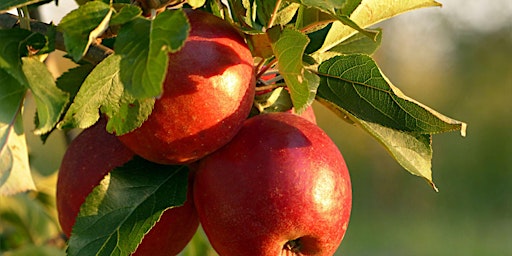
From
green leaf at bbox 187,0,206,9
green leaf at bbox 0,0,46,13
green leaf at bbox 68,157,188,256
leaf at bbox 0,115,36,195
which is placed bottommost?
green leaf at bbox 68,157,188,256

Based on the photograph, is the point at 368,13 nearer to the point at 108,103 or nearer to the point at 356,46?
the point at 356,46

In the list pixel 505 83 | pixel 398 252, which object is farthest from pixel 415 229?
pixel 505 83

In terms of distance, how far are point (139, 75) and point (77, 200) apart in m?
0.25

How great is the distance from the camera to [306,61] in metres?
0.72

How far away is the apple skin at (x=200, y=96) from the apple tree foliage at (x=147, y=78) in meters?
0.02

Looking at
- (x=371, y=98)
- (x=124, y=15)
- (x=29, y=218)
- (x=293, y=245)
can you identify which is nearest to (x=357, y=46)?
(x=371, y=98)

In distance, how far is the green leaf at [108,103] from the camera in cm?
58

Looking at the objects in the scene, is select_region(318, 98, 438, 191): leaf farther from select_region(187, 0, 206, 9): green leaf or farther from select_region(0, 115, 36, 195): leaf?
select_region(0, 115, 36, 195): leaf

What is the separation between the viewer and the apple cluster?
63cm

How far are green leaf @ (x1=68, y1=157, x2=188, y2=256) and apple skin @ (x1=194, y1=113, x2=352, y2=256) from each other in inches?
1.2

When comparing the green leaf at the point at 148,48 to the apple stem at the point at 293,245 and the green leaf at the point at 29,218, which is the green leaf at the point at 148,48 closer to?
the apple stem at the point at 293,245

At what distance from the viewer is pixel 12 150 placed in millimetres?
684

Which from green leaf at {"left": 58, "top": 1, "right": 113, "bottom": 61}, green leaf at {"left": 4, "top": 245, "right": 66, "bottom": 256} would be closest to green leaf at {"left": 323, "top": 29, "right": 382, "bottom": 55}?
green leaf at {"left": 58, "top": 1, "right": 113, "bottom": 61}

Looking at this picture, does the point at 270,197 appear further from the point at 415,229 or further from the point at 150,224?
the point at 415,229
